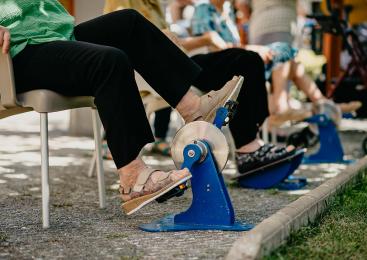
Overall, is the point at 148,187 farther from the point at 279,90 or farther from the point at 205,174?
the point at 279,90

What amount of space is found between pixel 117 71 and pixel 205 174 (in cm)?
60

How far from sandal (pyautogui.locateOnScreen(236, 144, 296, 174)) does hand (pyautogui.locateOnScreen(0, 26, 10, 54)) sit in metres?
1.88

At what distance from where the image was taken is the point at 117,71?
341 cm

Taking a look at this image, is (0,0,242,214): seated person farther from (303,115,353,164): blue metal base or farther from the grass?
(303,115,353,164): blue metal base

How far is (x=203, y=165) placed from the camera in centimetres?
351

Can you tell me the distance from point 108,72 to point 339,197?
155 cm

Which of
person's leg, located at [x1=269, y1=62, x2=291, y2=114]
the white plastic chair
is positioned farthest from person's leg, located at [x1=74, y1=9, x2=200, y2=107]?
person's leg, located at [x1=269, y1=62, x2=291, y2=114]

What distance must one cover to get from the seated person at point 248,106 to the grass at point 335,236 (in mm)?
742

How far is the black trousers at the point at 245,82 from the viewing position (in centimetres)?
481

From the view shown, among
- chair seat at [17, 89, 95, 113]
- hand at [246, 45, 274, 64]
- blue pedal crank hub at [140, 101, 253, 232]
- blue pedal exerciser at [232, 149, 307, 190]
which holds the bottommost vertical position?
blue pedal exerciser at [232, 149, 307, 190]

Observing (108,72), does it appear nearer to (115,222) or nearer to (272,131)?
(115,222)

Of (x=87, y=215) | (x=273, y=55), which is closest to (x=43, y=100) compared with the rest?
(x=87, y=215)

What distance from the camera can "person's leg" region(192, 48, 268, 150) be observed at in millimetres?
4809

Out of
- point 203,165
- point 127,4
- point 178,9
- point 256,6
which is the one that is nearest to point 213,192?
point 203,165
